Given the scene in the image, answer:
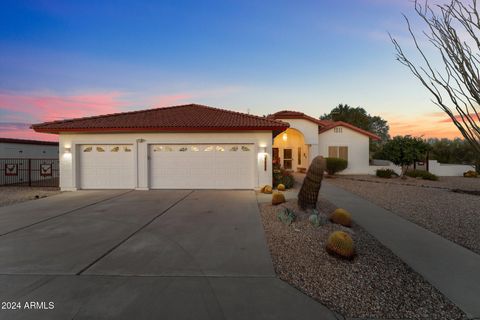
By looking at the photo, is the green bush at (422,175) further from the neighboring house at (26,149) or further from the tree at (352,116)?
the neighboring house at (26,149)

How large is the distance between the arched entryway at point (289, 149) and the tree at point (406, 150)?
23.3ft

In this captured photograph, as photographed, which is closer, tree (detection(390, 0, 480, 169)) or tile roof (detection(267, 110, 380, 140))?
tree (detection(390, 0, 480, 169))

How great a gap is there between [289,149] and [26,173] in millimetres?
20518

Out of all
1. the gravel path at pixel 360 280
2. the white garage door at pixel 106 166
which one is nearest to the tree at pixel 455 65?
the gravel path at pixel 360 280

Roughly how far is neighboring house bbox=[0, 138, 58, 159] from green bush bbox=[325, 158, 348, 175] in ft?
73.7

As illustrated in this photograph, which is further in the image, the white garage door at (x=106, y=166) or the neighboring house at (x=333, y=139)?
the neighboring house at (x=333, y=139)

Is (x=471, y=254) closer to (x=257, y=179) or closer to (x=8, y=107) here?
(x=257, y=179)

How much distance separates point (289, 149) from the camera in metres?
21.2

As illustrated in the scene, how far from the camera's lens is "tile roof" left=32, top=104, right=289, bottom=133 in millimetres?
11414

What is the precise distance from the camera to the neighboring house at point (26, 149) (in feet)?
47.5

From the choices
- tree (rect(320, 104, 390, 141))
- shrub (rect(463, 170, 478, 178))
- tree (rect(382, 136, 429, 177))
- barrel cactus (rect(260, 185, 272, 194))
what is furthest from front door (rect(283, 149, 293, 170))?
tree (rect(320, 104, 390, 141))

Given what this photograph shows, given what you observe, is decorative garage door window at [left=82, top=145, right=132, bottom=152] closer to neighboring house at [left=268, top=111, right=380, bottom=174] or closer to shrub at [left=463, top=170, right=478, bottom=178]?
neighboring house at [left=268, top=111, right=380, bottom=174]

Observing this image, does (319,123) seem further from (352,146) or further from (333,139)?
(352,146)

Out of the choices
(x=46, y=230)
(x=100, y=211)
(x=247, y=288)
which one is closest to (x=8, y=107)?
(x=100, y=211)
